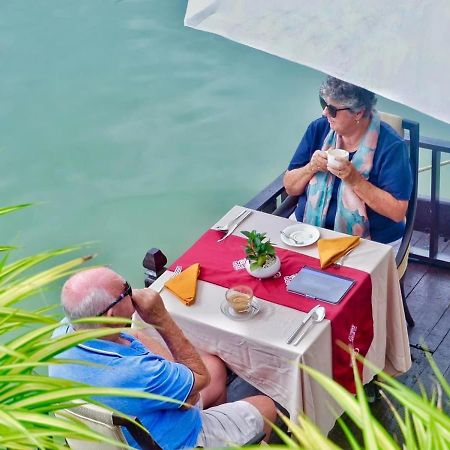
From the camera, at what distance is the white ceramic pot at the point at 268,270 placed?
2909 millimetres

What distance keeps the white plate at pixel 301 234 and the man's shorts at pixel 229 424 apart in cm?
68

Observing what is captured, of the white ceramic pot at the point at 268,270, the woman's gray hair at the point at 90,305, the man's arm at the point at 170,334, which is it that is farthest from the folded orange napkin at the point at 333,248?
the woman's gray hair at the point at 90,305

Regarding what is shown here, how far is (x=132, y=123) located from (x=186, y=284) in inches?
180

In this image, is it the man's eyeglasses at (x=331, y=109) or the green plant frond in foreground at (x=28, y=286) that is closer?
the green plant frond in foreground at (x=28, y=286)

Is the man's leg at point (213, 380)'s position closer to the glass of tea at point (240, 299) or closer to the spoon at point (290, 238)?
the glass of tea at point (240, 299)

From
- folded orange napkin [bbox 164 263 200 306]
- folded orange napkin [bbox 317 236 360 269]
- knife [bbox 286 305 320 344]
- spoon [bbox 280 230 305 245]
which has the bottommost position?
folded orange napkin [bbox 164 263 200 306]

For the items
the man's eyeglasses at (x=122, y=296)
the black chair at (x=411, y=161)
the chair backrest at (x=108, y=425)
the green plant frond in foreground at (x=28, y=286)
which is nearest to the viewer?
the green plant frond in foreground at (x=28, y=286)

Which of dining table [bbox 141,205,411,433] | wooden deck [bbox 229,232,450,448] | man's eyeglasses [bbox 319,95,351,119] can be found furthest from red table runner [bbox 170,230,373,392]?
man's eyeglasses [bbox 319,95,351,119]

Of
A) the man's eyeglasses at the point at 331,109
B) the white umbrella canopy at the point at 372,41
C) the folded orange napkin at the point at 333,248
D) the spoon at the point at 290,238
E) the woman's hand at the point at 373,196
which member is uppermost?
the white umbrella canopy at the point at 372,41

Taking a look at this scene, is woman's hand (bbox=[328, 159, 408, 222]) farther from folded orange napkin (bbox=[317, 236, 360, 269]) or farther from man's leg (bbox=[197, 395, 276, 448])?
man's leg (bbox=[197, 395, 276, 448])

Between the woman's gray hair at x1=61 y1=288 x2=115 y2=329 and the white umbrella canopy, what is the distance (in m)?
0.87

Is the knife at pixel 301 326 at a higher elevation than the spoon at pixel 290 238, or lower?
lower

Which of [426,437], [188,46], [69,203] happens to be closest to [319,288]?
[426,437]

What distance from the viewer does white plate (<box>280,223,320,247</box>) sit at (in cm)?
310
